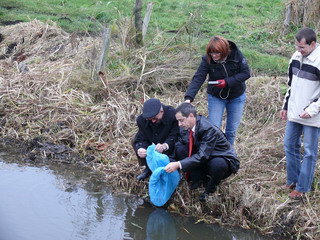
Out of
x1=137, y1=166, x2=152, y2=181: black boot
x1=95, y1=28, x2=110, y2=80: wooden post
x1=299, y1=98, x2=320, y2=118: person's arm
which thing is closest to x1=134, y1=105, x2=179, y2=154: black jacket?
x1=137, y1=166, x2=152, y2=181: black boot

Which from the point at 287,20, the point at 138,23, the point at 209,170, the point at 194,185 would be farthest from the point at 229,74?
the point at 287,20

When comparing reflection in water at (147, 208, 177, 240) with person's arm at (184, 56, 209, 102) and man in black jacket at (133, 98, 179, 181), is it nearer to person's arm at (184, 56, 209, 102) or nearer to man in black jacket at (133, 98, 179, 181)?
man in black jacket at (133, 98, 179, 181)

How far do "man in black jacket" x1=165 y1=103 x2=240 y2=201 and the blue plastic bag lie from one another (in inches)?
8.2

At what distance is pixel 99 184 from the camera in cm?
700

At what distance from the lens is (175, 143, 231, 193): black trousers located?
585 cm

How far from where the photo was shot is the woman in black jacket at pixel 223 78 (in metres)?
6.15

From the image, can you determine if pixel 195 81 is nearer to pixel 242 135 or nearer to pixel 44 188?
pixel 242 135

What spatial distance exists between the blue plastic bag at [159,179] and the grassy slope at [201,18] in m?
3.80

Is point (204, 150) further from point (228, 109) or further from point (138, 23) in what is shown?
point (138, 23)

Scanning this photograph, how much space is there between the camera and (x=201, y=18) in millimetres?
10672

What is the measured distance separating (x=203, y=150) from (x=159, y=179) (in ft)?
2.09

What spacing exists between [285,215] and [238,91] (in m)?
1.49

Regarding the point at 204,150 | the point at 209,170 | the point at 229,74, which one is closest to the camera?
the point at 204,150

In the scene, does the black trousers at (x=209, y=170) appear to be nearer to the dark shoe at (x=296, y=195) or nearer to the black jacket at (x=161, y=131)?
the black jacket at (x=161, y=131)
